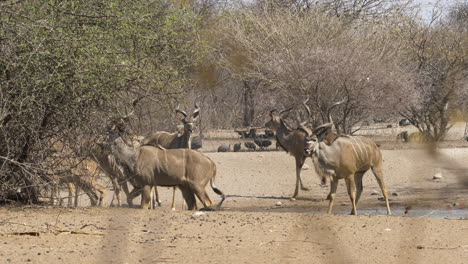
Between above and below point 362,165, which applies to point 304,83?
above

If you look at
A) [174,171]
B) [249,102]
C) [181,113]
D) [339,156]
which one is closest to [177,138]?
[181,113]

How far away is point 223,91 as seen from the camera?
31.1 metres

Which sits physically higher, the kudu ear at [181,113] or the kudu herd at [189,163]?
the kudu ear at [181,113]

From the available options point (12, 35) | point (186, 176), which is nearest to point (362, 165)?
point (186, 176)

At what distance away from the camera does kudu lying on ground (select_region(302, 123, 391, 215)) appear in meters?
10.8

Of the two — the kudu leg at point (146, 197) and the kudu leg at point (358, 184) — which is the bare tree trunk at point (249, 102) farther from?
the kudu leg at point (146, 197)

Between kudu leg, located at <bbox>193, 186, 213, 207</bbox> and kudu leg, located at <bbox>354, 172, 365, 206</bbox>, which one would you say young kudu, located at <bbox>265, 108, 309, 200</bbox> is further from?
kudu leg, located at <bbox>193, 186, 213, 207</bbox>

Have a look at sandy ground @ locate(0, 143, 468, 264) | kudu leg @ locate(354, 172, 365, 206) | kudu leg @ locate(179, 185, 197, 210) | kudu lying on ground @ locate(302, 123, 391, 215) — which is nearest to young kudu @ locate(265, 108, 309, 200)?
kudu leg @ locate(354, 172, 365, 206)

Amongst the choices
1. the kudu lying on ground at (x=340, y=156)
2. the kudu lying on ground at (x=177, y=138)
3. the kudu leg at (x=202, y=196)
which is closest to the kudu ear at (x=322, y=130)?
the kudu lying on ground at (x=340, y=156)

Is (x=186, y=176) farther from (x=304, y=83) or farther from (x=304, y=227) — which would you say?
(x=304, y=83)

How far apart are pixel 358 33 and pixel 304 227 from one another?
16.1 metres

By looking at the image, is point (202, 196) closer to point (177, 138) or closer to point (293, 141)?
point (177, 138)

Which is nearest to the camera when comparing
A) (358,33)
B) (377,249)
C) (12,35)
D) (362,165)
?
(377,249)

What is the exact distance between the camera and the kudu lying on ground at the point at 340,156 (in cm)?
1076
